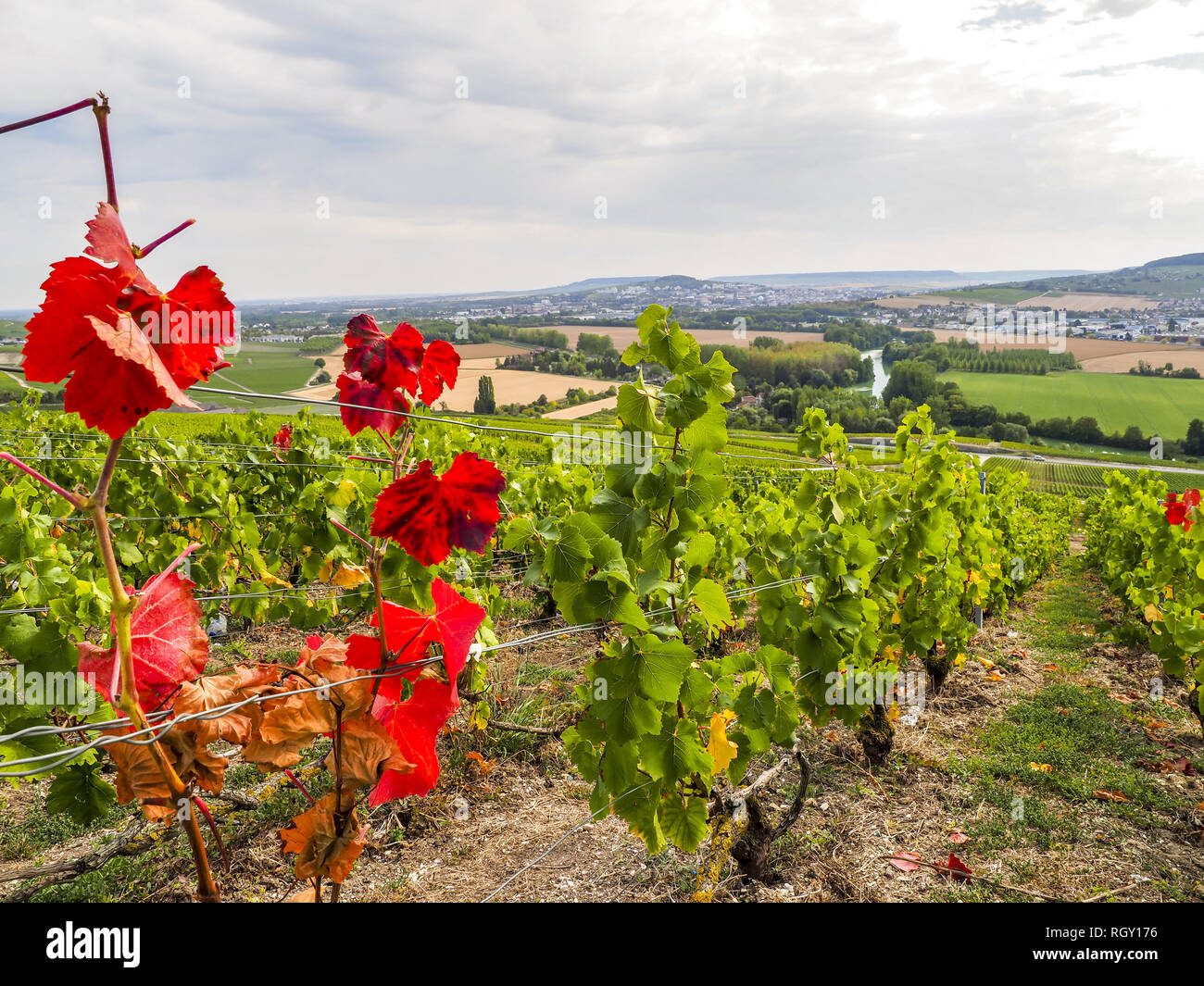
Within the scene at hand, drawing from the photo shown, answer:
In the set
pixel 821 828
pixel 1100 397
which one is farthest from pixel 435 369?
pixel 1100 397

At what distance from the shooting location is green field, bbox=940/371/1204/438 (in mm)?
63281

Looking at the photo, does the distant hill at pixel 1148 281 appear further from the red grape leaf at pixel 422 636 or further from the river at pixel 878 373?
the red grape leaf at pixel 422 636

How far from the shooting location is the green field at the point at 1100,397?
63.3 meters

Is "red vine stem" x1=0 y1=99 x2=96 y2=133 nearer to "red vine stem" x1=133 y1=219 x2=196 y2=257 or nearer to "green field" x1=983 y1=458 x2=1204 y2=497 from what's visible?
"red vine stem" x1=133 y1=219 x2=196 y2=257

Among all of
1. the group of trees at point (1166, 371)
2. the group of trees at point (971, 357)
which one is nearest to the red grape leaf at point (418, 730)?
the group of trees at point (971, 357)

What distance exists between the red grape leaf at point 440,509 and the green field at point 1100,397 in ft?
242

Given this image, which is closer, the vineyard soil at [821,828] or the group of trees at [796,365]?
the vineyard soil at [821,828]

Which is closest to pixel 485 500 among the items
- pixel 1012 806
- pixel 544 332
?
pixel 1012 806

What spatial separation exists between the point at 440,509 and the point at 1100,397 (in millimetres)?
85550

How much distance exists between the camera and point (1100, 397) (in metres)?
69.9

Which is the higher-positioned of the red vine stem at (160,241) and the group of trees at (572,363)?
the group of trees at (572,363)

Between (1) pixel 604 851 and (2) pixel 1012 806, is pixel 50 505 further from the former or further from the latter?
(2) pixel 1012 806

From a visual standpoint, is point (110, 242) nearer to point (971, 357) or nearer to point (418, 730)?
point (418, 730)
